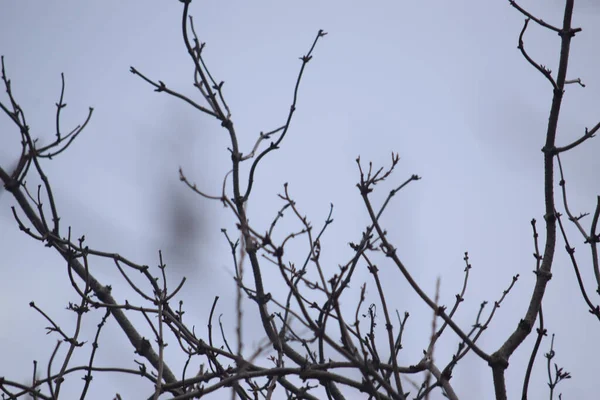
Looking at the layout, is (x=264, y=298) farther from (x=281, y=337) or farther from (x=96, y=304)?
(x=96, y=304)

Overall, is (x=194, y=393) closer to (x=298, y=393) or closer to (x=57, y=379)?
(x=298, y=393)

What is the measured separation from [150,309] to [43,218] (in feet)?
2.07

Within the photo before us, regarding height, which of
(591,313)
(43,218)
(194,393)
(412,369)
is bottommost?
(194,393)

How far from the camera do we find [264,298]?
2.36 meters

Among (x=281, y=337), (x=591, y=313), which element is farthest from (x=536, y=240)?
(x=281, y=337)

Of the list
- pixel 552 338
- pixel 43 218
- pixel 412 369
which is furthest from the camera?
pixel 552 338

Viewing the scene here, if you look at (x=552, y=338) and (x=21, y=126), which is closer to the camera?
(x=21, y=126)

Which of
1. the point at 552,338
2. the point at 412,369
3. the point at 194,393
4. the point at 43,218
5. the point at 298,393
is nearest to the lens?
the point at 194,393

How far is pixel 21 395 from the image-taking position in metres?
2.53

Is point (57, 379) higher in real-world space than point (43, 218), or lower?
lower

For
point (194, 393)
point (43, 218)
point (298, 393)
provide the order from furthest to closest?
1. point (43, 218)
2. point (298, 393)
3. point (194, 393)

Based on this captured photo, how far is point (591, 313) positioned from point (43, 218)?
2419mm

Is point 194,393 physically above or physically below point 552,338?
below

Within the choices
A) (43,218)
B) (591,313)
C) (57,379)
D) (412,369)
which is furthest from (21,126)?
(591,313)
